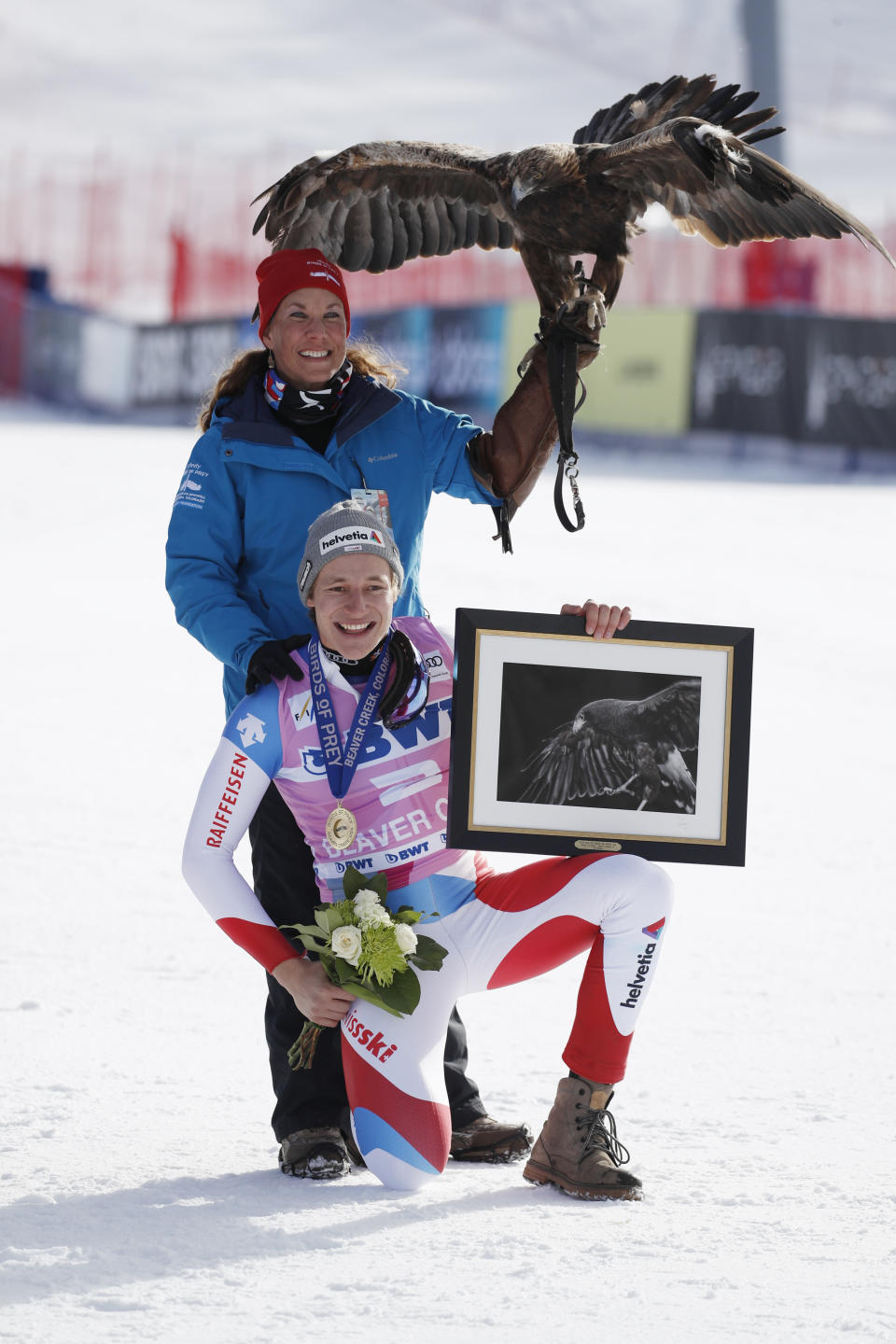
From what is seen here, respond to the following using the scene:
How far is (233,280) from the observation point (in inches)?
1265

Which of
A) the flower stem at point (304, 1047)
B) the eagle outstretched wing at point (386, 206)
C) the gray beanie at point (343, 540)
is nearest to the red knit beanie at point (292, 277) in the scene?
the eagle outstretched wing at point (386, 206)

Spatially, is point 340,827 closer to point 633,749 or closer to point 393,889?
point 393,889

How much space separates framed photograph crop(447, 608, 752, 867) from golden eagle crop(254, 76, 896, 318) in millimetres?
757

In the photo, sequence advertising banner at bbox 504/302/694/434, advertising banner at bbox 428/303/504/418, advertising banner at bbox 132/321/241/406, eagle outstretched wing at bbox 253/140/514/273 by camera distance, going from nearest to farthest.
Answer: eagle outstretched wing at bbox 253/140/514/273 < advertising banner at bbox 504/302/694/434 < advertising banner at bbox 428/303/504/418 < advertising banner at bbox 132/321/241/406

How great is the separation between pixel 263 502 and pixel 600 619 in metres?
0.76

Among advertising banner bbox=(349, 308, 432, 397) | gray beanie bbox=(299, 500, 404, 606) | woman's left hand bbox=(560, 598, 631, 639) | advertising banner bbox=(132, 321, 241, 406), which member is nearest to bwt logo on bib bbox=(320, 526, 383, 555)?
gray beanie bbox=(299, 500, 404, 606)

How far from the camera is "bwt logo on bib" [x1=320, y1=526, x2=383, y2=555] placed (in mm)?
3178

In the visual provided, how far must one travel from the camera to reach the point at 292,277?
346cm

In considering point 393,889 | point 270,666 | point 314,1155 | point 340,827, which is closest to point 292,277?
point 270,666

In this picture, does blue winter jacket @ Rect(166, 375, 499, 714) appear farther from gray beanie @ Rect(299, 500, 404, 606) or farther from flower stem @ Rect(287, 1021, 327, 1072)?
flower stem @ Rect(287, 1021, 327, 1072)

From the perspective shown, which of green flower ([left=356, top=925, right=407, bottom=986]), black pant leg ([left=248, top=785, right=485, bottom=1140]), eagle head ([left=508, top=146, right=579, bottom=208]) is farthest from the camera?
black pant leg ([left=248, top=785, right=485, bottom=1140])

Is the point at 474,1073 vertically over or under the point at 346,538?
under

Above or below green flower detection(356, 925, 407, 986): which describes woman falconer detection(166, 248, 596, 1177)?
above

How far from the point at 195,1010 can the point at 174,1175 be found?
1.15m
